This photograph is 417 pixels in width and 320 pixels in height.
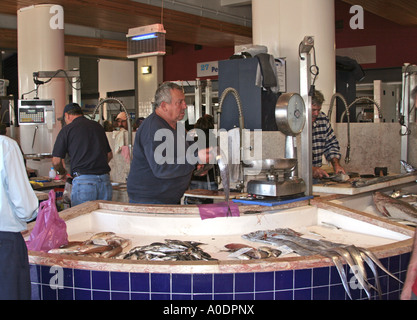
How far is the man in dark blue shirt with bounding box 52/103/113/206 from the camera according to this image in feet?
16.8

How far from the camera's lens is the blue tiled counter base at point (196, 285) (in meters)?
2.34

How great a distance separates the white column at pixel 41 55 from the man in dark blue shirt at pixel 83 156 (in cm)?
358

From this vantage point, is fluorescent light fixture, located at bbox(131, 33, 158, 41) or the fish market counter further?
fluorescent light fixture, located at bbox(131, 33, 158, 41)

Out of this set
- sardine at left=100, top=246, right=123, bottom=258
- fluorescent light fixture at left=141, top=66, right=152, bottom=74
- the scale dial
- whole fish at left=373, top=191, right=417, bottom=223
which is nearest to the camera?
sardine at left=100, top=246, right=123, bottom=258

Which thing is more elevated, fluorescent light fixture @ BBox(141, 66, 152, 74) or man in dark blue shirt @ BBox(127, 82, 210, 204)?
fluorescent light fixture @ BBox(141, 66, 152, 74)

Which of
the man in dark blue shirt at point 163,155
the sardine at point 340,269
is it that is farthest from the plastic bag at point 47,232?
the sardine at point 340,269

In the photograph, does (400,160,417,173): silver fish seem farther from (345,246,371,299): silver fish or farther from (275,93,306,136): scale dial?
(345,246,371,299): silver fish

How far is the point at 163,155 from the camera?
10.9 ft

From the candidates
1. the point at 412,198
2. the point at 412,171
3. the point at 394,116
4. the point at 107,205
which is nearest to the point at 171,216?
the point at 107,205

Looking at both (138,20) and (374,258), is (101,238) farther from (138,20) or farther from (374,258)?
(138,20)

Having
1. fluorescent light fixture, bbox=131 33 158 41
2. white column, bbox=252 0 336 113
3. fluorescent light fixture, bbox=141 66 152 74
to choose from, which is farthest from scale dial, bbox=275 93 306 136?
fluorescent light fixture, bbox=141 66 152 74

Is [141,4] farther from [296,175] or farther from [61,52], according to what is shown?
[296,175]

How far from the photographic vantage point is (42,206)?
3.15m

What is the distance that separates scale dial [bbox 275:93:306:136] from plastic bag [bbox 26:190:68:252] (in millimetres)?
1655
